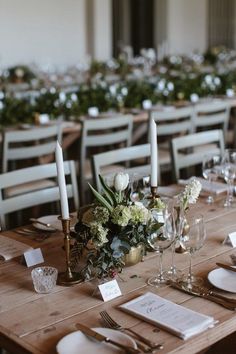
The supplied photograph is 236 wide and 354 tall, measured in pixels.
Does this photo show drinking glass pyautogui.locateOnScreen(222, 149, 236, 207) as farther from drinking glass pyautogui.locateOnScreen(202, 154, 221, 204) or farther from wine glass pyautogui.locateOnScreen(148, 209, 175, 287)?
wine glass pyautogui.locateOnScreen(148, 209, 175, 287)

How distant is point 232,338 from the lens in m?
2.21

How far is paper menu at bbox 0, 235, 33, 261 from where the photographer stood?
2195 mm

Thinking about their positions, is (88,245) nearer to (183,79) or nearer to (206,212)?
(206,212)

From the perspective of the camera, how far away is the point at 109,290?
1.85m

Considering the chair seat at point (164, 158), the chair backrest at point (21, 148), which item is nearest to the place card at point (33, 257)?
the chair backrest at point (21, 148)

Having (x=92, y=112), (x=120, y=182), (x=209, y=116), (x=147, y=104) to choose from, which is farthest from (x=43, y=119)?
(x=120, y=182)

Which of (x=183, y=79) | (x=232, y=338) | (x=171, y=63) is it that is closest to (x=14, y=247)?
(x=232, y=338)

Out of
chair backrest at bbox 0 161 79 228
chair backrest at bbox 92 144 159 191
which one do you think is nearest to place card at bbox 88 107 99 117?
chair backrest at bbox 92 144 159 191

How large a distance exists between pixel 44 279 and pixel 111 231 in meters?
0.25

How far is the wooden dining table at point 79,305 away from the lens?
63.3 inches

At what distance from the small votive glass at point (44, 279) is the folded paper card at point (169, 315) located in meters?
0.26

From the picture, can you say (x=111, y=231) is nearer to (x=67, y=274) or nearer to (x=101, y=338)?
(x=67, y=274)

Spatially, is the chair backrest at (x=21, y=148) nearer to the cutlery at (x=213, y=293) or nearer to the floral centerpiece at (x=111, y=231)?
the floral centerpiece at (x=111, y=231)

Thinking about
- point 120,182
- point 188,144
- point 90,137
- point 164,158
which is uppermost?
point 120,182
